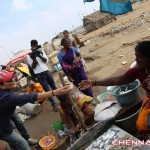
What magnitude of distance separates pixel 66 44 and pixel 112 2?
1.42 m

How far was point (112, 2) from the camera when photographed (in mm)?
4883

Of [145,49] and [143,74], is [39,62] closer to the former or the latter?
[143,74]

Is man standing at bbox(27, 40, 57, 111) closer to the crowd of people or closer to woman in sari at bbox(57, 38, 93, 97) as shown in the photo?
the crowd of people

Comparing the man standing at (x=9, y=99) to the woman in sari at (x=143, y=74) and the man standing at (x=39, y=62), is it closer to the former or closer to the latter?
the woman in sari at (x=143, y=74)

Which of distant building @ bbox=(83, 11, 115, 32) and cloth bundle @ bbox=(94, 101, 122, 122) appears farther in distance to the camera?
distant building @ bbox=(83, 11, 115, 32)

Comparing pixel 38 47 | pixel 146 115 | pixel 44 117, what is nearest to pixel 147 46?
pixel 146 115

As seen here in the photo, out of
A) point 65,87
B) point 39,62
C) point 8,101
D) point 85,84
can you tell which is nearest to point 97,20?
point 39,62

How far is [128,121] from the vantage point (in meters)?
3.96

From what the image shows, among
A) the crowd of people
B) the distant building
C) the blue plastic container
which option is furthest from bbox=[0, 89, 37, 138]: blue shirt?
the distant building

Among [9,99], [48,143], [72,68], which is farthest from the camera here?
[72,68]

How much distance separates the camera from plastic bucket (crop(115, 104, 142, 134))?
3.94 metres

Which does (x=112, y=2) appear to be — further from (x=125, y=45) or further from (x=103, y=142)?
(x=125, y=45)

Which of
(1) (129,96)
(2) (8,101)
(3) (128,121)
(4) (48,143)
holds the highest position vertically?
(2) (8,101)

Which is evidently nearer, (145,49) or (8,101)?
(145,49)
